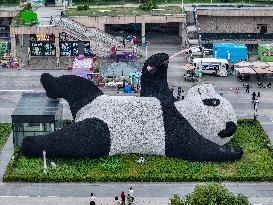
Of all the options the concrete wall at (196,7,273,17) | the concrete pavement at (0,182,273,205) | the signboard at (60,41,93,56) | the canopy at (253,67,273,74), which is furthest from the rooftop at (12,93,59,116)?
the concrete wall at (196,7,273,17)

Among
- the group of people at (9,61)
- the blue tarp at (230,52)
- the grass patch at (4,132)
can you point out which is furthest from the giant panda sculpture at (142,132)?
Result: the group of people at (9,61)

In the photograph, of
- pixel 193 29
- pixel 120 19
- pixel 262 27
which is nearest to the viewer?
pixel 120 19

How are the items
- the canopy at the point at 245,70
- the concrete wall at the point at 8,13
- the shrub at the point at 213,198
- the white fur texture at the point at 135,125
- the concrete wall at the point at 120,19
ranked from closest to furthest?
the shrub at the point at 213,198 < the white fur texture at the point at 135,125 < the canopy at the point at 245,70 < the concrete wall at the point at 120,19 < the concrete wall at the point at 8,13

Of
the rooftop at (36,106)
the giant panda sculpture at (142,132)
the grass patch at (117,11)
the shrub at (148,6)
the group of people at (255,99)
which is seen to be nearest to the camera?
the giant panda sculpture at (142,132)

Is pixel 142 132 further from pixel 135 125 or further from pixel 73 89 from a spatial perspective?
pixel 73 89

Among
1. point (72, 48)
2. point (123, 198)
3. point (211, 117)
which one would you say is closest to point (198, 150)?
point (211, 117)

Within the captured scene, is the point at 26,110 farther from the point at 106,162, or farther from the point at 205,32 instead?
the point at 205,32

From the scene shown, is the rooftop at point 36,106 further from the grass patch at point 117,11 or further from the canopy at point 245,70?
the grass patch at point 117,11

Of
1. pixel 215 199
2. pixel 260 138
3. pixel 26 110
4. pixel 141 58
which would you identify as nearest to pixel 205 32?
pixel 141 58

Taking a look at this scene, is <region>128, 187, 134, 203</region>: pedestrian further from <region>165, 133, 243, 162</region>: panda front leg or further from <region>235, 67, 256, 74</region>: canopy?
<region>235, 67, 256, 74</region>: canopy
